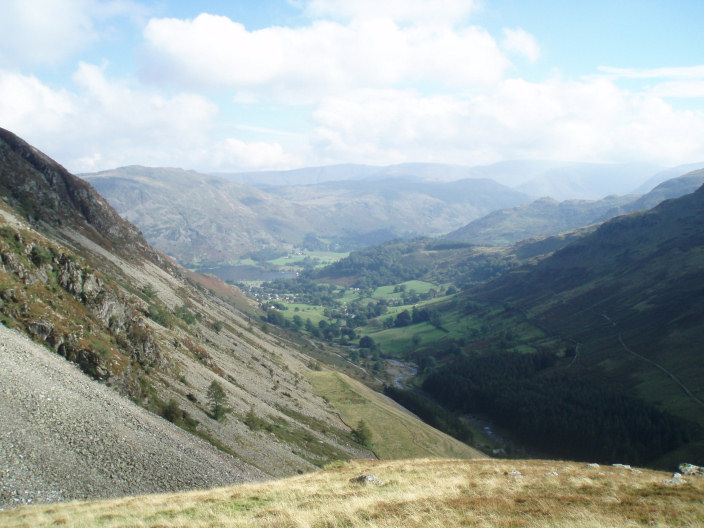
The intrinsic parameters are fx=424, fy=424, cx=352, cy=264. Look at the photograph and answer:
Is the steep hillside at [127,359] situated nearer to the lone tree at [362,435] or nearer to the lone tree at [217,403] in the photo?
the lone tree at [217,403]

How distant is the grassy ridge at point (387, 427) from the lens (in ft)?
264

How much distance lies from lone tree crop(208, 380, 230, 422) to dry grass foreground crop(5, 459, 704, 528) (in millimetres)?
25287

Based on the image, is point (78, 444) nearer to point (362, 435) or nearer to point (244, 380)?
point (244, 380)

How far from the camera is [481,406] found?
13588 cm

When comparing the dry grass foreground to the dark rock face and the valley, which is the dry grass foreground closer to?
the valley

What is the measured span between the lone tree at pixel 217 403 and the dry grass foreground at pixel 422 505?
83.0 ft

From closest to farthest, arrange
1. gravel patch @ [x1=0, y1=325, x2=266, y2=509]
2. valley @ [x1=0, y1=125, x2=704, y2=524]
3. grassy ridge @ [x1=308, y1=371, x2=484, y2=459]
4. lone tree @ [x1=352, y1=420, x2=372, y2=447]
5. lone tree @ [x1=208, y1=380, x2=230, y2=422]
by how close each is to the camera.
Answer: gravel patch @ [x1=0, y1=325, x2=266, y2=509] → valley @ [x1=0, y1=125, x2=704, y2=524] → lone tree @ [x1=208, y1=380, x2=230, y2=422] → lone tree @ [x1=352, y1=420, x2=372, y2=447] → grassy ridge @ [x1=308, y1=371, x2=484, y2=459]

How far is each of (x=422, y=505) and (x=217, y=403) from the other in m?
39.5

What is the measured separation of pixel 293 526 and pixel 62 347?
38.7 metres

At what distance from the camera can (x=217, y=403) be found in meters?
54.8

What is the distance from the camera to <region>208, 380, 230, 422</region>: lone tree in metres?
53.3

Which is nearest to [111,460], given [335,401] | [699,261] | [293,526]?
[293,526]

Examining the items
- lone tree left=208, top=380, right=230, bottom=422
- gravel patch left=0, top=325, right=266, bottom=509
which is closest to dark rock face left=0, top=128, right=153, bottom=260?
lone tree left=208, top=380, right=230, bottom=422

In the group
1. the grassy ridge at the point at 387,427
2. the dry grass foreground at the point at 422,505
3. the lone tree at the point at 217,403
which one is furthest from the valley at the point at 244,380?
the dry grass foreground at the point at 422,505
